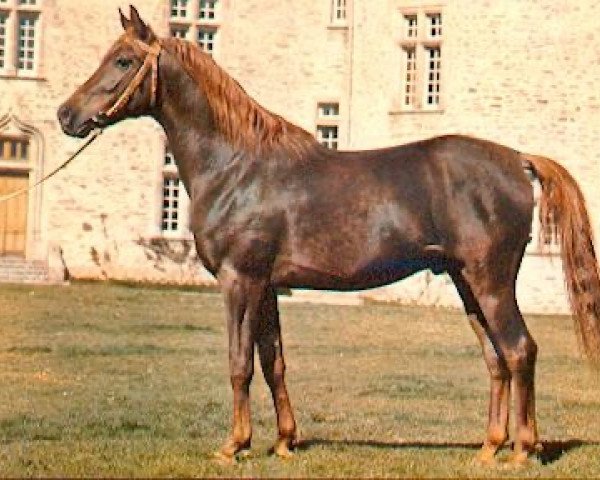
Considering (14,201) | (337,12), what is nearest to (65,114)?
(14,201)

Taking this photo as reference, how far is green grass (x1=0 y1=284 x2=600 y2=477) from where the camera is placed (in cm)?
816

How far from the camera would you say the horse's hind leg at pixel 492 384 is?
830cm

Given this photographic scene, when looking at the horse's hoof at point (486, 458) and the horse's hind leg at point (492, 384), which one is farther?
the horse's hind leg at point (492, 384)

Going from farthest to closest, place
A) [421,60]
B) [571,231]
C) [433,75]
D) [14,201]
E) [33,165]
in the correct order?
[14,201] < [33,165] < [433,75] < [421,60] < [571,231]

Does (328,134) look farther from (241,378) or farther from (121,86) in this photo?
(241,378)

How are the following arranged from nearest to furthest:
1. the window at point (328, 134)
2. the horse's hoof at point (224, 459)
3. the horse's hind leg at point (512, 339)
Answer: the horse's hoof at point (224, 459) → the horse's hind leg at point (512, 339) → the window at point (328, 134)

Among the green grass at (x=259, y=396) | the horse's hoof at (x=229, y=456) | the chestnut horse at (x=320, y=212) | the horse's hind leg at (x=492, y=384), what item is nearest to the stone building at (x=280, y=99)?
the green grass at (x=259, y=396)

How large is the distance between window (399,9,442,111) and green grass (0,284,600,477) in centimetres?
803

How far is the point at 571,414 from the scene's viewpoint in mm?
11672

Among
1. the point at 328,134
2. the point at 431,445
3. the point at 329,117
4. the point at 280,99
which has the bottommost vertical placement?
A: the point at 431,445

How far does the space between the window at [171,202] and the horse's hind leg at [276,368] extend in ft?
79.1

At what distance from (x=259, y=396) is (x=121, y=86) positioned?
5.28 metres

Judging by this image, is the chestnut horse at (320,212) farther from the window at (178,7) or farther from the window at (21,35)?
the window at (178,7)

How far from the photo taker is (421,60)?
30.4 meters
